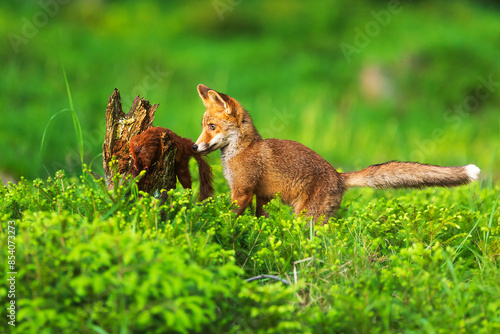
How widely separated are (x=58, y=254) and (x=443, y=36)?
11596mm

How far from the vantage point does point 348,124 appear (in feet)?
31.3

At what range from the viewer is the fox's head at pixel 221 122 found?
407cm

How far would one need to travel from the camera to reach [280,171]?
13.4 feet

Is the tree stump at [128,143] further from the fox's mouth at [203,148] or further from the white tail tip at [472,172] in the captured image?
the white tail tip at [472,172]

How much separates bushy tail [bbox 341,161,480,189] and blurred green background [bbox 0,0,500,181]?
170 cm

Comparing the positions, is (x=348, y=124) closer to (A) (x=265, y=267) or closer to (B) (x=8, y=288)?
(A) (x=265, y=267)

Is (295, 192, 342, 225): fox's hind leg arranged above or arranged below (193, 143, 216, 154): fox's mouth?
below

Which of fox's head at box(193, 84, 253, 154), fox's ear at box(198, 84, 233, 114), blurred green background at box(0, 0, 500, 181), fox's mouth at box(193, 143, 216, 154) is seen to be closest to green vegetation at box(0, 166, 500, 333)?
fox's mouth at box(193, 143, 216, 154)

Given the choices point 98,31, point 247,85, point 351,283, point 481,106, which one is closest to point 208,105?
point 351,283

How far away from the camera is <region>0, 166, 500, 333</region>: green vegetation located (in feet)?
7.75

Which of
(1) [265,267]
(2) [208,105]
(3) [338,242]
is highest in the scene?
(2) [208,105]

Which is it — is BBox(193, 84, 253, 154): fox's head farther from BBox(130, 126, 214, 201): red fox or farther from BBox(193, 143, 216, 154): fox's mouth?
BBox(130, 126, 214, 201): red fox

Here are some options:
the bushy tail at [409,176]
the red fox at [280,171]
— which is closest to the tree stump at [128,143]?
→ the red fox at [280,171]

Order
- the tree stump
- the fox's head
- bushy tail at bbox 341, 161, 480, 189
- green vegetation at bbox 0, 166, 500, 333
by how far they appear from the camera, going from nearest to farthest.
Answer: green vegetation at bbox 0, 166, 500, 333 → the tree stump → bushy tail at bbox 341, 161, 480, 189 → the fox's head
